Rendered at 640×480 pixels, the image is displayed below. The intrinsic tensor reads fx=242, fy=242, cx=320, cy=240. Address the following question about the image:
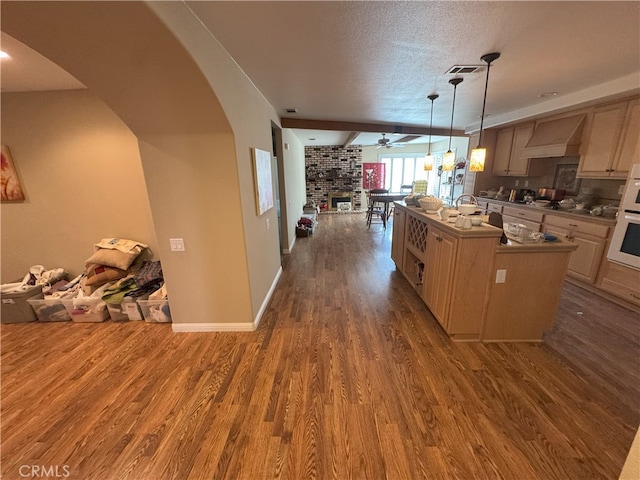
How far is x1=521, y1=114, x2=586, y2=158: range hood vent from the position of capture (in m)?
3.37

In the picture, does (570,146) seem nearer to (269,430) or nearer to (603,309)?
(603,309)

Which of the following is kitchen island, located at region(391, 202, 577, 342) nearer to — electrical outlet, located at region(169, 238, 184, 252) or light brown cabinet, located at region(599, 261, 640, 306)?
light brown cabinet, located at region(599, 261, 640, 306)

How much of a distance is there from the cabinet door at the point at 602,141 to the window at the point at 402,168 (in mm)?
6310

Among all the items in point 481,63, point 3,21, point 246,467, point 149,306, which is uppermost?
point 481,63

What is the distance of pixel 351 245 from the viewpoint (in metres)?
5.28

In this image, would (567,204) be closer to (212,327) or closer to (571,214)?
(571,214)

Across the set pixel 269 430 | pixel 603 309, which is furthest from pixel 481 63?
pixel 269 430

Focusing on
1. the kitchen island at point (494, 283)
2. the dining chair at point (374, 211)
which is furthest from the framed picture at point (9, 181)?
the dining chair at point (374, 211)

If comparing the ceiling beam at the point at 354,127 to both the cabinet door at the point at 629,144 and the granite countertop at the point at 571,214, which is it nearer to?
the granite countertop at the point at 571,214

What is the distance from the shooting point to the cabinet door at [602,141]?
294 cm

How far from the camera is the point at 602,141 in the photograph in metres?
3.10

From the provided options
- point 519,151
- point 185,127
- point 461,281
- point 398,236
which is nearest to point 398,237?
point 398,236

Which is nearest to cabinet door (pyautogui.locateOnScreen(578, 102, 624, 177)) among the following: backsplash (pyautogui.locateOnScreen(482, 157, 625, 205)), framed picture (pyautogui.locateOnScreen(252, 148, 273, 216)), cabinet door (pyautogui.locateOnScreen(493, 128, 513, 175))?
backsplash (pyautogui.locateOnScreen(482, 157, 625, 205))

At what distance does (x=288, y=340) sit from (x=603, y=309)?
11.7 feet
